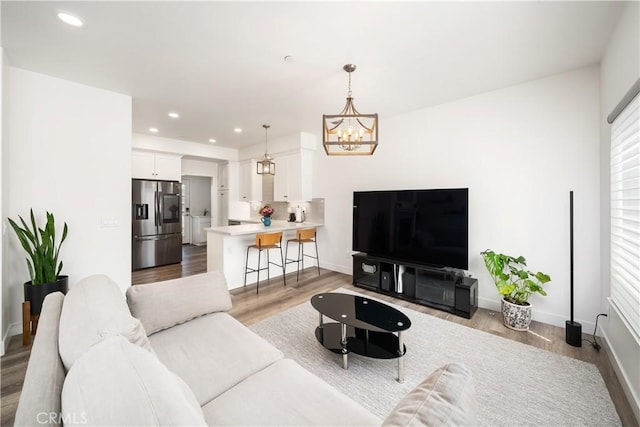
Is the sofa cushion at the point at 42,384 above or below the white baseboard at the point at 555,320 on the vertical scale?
above

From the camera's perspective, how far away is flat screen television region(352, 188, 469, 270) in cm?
320

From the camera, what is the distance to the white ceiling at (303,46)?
6.10 ft

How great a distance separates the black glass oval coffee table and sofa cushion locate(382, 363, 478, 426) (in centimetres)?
126

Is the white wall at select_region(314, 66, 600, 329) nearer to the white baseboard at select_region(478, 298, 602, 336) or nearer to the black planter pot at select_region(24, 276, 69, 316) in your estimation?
the white baseboard at select_region(478, 298, 602, 336)

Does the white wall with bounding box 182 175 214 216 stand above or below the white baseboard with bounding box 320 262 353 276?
above

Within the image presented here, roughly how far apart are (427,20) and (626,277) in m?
2.41

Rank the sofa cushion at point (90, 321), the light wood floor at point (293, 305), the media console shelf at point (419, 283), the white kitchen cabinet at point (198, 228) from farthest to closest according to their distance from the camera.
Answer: the white kitchen cabinet at point (198, 228) < the media console shelf at point (419, 283) < the light wood floor at point (293, 305) < the sofa cushion at point (90, 321)

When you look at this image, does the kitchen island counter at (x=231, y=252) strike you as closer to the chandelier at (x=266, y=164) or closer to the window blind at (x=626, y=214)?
the chandelier at (x=266, y=164)

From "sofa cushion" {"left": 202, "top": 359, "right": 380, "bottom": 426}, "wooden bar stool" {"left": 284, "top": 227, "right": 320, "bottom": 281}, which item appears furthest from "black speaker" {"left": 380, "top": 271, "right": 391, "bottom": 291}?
"sofa cushion" {"left": 202, "top": 359, "right": 380, "bottom": 426}

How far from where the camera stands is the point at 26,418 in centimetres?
64

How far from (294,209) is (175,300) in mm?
4203

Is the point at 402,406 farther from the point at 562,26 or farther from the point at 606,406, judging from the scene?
the point at 562,26

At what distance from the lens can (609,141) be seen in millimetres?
2311

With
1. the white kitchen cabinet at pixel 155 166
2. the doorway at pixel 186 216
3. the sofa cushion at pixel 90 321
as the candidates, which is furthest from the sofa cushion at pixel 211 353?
the doorway at pixel 186 216
